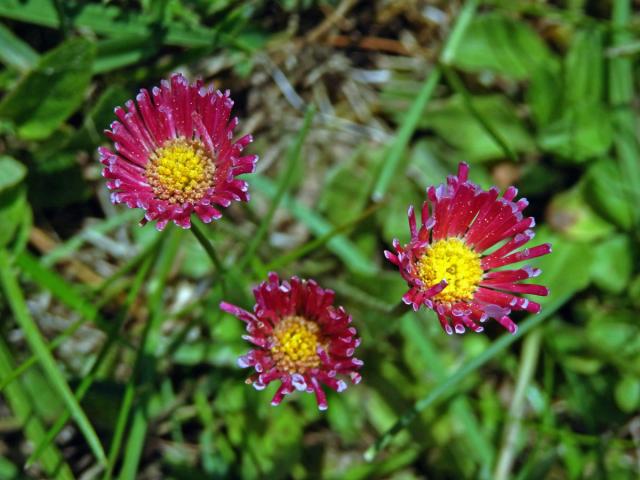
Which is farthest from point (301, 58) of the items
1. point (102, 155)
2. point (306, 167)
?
point (102, 155)

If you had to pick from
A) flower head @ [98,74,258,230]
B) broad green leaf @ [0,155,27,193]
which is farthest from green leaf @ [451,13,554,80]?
broad green leaf @ [0,155,27,193]

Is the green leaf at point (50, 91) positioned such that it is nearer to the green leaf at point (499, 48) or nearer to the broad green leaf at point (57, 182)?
the broad green leaf at point (57, 182)

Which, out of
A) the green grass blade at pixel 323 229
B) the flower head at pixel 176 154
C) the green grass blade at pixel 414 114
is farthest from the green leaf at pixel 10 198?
the green grass blade at pixel 414 114

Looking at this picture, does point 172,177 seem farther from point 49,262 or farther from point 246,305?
point 49,262

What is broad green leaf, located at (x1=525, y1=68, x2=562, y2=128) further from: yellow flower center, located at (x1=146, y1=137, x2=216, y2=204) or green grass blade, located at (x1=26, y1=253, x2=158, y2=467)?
green grass blade, located at (x1=26, y1=253, x2=158, y2=467)

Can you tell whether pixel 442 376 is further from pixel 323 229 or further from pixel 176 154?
pixel 176 154

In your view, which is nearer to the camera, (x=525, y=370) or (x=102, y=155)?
(x=102, y=155)

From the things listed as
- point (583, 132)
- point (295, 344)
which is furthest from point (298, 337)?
point (583, 132)
